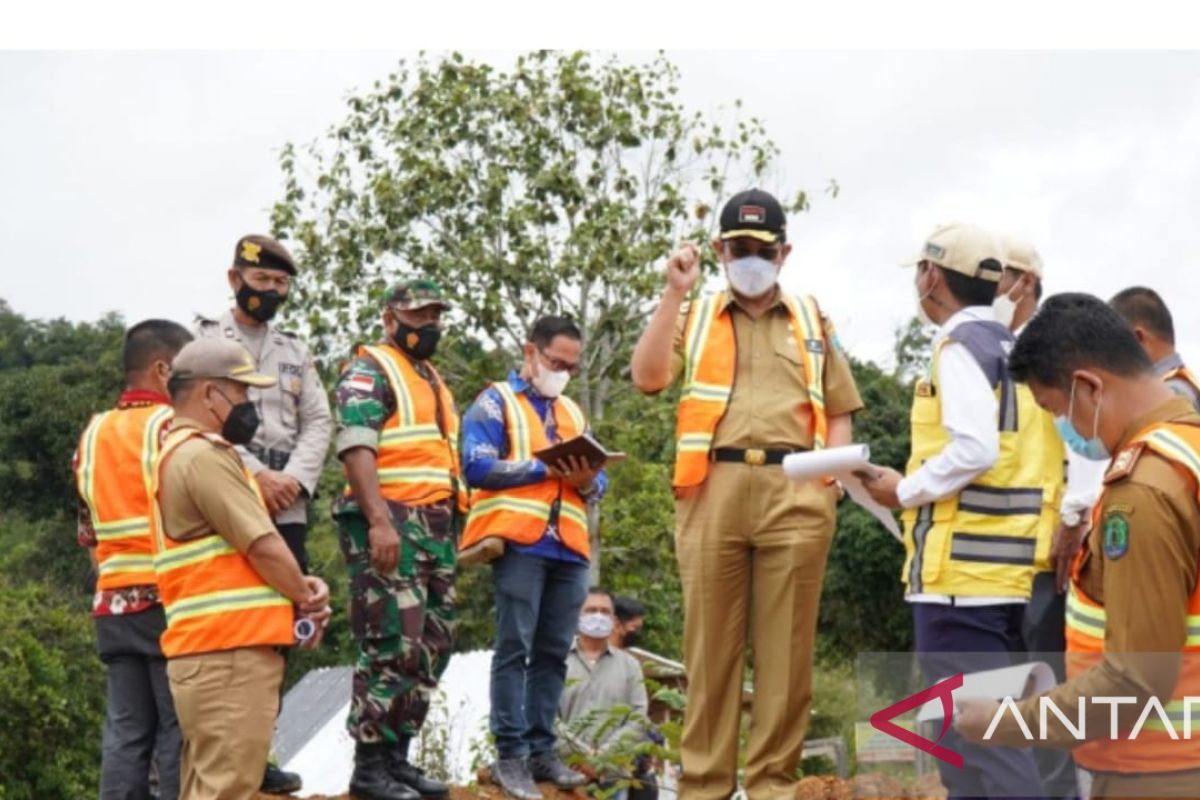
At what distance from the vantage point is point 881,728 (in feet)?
18.2

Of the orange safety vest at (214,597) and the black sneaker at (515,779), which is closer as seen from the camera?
the orange safety vest at (214,597)

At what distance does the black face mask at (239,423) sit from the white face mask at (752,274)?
2.10 metres

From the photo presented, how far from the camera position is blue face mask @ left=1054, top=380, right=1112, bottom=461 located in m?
4.59

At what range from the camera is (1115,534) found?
14.2 feet

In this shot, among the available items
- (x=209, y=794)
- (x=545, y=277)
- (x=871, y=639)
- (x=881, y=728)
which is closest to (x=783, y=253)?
(x=881, y=728)

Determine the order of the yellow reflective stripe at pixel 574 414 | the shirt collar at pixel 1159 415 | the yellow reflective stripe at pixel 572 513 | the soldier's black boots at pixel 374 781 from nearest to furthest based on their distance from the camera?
the shirt collar at pixel 1159 415
the soldier's black boots at pixel 374 781
the yellow reflective stripe at pixel 572 513
the yellow reflective stripe at pixel 574 414

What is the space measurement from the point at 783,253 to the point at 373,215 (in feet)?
58.8

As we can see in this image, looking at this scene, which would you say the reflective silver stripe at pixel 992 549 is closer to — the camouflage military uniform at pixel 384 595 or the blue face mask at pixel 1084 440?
the blue face mask at pixel 1084 440

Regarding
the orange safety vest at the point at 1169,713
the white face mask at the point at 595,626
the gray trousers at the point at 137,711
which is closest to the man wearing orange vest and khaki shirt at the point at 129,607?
the gray trousers at the point at 137,711

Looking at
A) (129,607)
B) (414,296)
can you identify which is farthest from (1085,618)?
(414,296)

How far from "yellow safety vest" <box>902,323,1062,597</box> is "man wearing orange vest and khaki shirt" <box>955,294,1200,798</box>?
4.92 feet

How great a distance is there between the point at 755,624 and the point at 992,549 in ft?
4.66

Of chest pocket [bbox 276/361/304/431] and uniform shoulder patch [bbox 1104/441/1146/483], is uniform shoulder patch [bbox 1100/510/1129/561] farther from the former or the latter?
chest pocket [bbox 276/361/304/431]

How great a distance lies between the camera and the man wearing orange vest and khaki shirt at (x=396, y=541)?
8312 millimetres
